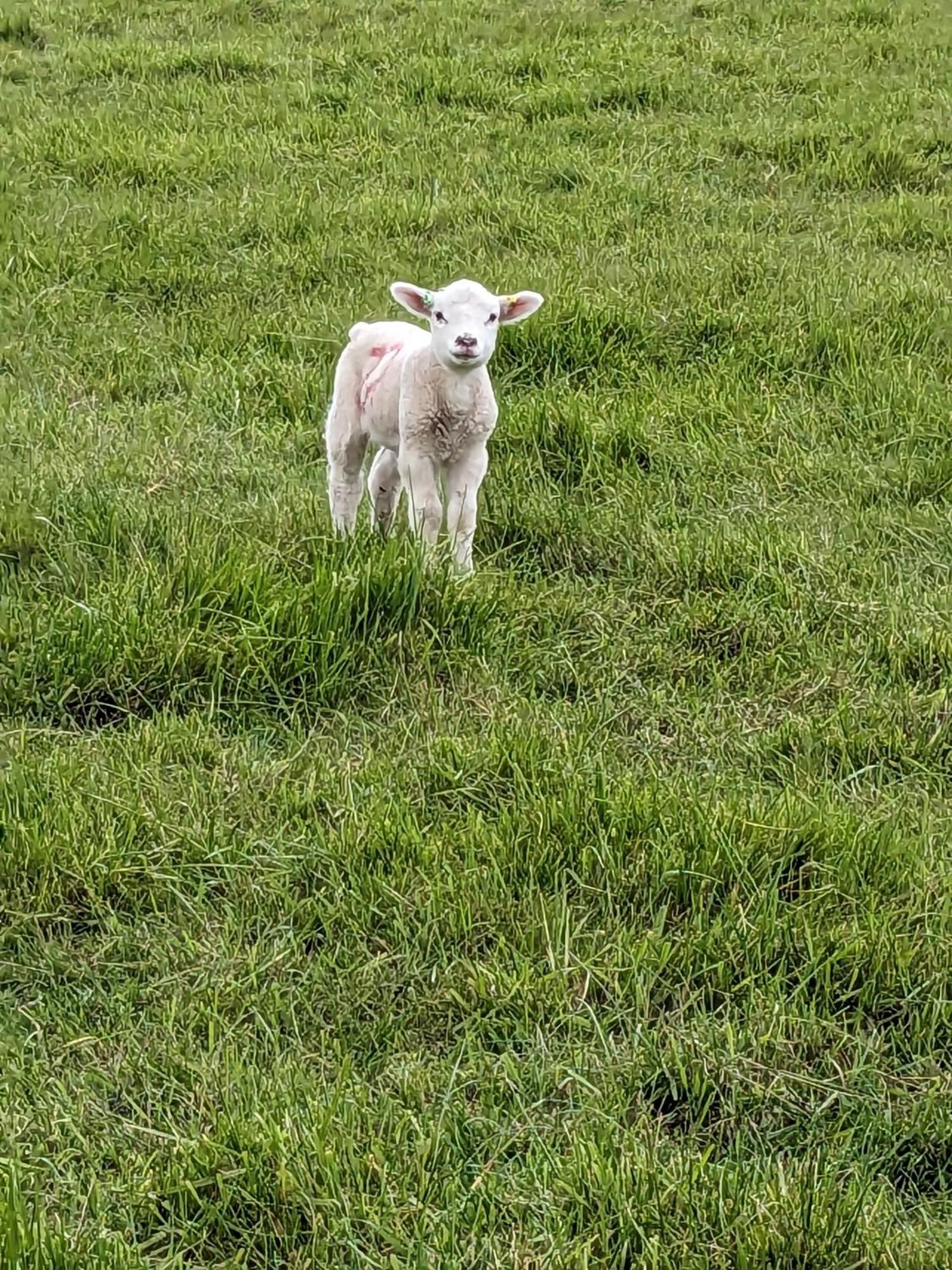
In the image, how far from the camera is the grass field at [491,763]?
8.08ft

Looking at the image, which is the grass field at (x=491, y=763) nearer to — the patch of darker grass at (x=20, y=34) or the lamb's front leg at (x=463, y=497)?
the lamb's front leg at (x=463, y=497)

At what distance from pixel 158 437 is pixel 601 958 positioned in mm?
3077

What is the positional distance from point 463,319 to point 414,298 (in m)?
0.24

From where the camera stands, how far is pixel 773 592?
171 inches

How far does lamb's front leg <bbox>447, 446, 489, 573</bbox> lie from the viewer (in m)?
4.22

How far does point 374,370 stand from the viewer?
14.5ft

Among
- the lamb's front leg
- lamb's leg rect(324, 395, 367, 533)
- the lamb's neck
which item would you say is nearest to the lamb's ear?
the lamb's neck

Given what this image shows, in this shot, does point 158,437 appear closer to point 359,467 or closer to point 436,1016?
point 359,467

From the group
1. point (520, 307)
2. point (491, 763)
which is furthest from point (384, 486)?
point (491, 763)

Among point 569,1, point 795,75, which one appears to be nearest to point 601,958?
point 795,75

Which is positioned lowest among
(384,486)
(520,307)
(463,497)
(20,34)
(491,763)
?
(491,763)

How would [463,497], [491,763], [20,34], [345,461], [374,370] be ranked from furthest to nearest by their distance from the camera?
[20,34], [345,461], [374,370], [463,497], [491,763]

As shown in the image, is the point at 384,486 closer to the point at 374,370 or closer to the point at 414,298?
the point at 374,370

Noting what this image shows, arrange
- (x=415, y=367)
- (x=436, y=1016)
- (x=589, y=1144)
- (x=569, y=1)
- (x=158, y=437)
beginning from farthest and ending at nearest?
1. (x=569, y=1)
2. (x=158, y=437)
3. (x=415, y=367)
4. (x=436, y=1016)
5. (x=589, y=1144)
